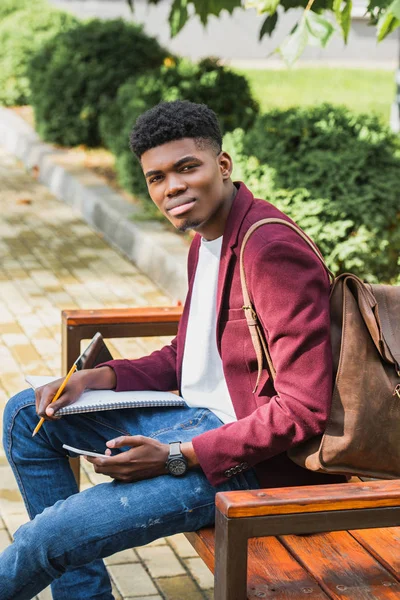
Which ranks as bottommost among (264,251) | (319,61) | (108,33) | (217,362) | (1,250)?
(319,61)

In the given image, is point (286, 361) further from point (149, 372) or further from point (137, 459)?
point (149, 372)

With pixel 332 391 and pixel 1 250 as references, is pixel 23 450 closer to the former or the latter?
pixel 332 391

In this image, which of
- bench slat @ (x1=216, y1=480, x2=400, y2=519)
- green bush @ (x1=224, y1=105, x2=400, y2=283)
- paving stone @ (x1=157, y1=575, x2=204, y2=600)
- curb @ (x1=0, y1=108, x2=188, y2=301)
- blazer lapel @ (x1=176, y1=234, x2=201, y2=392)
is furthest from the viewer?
curb @ (x1=0, y1=108, x2=188, y2=301)

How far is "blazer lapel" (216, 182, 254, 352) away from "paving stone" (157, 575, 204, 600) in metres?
1.07

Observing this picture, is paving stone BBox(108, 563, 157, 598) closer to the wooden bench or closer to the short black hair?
the wooden bench

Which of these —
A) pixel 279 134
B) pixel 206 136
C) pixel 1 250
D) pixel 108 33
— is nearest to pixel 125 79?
pixel 108 33

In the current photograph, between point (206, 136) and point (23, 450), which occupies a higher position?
point (206, 136)

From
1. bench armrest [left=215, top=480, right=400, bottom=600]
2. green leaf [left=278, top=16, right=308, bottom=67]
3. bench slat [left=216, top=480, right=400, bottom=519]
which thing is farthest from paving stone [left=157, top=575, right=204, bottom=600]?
green leaf [left=278, top=16, right=308, bottom=67]

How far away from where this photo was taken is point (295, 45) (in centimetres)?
329

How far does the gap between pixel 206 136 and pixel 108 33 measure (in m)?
8.66

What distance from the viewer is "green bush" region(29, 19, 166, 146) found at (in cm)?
1077

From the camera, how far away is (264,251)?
2.52m

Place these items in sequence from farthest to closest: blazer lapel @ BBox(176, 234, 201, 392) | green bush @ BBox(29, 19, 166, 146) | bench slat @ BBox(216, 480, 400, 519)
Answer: green bush @ BBox(29, 19, 166, 146) → blazer lapel @ BBox(176, 234, 201, 392) → bench slat @ BBox(216, 480, 400, 519)

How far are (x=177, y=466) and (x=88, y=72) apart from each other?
8803mm
